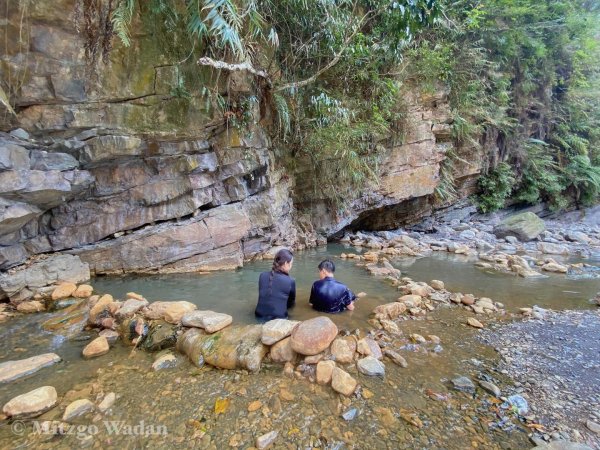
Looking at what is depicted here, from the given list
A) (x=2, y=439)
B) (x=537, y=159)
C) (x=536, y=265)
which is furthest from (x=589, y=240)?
(x=2, y=439)

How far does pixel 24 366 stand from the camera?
253 centimetres

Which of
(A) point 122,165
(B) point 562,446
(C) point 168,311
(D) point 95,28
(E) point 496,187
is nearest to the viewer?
(B) point 562,446

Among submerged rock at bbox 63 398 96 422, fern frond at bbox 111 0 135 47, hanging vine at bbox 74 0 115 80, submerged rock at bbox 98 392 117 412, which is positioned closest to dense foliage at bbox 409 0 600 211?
fern frond at bbox 111 0 135 47

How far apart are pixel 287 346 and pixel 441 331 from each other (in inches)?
79.8

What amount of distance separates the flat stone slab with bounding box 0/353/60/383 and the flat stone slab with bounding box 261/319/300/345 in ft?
6.55

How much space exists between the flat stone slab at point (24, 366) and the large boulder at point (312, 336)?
2298 millimetres

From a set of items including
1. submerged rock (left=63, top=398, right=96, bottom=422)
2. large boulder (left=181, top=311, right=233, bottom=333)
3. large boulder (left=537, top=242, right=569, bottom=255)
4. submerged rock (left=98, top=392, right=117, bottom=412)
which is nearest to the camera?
submerged rock (left=63, top=398, right=96, bottom=422)

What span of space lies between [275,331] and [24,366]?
2.22m

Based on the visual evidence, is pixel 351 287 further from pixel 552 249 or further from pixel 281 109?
pixel 552 249

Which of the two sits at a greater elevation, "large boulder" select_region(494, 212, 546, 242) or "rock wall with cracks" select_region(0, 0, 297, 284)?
"rock wall with cracks" select_region(0, 0, 297, 284)

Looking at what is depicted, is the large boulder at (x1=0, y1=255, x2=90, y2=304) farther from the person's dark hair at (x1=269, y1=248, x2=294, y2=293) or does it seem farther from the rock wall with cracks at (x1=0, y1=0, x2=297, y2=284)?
the person's dark hair at (x1=269, y1=248, x2=294, y2=293)

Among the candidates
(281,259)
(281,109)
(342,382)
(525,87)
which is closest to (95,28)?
(281,109)

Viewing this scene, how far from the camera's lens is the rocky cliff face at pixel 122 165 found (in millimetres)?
4191

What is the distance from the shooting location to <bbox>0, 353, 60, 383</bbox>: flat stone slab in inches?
94.7
